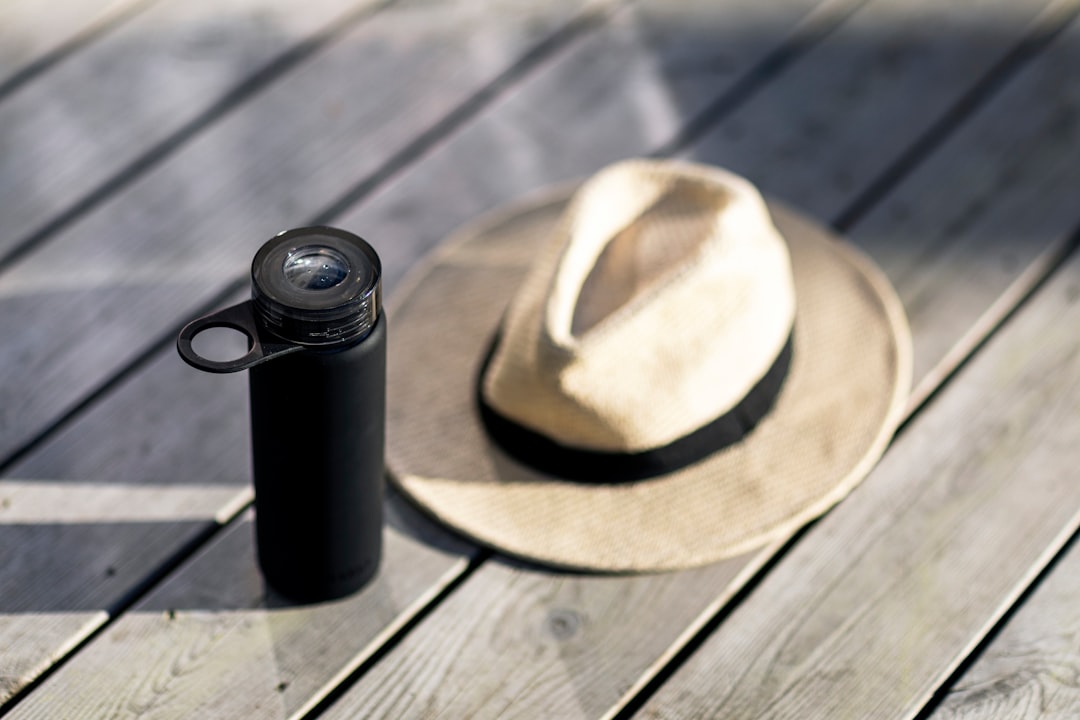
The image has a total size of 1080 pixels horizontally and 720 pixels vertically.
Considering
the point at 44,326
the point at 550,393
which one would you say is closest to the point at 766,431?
the point at 550,393

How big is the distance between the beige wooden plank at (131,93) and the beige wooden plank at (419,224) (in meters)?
0.25

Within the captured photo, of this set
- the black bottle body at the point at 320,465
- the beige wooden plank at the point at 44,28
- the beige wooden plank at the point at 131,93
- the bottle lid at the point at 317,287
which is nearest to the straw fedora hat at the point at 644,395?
the black bottle body at the point at 320,465

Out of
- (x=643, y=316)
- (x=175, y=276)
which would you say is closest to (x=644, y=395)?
(x=643, y=316)

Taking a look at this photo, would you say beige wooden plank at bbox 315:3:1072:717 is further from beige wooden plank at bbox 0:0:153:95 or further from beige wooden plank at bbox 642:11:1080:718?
beige wooden plank at bbox 0:0:153:95

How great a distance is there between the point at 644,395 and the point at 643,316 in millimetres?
68

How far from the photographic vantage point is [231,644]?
1066mm

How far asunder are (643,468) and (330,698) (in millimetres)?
327

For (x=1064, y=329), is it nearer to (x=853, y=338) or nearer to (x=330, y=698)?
(x=853, y=338)

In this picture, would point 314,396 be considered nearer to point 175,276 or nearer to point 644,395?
point 644,395

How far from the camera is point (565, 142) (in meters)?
1.48

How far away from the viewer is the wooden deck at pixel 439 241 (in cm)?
106

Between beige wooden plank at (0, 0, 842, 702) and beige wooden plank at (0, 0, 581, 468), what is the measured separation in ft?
0.15

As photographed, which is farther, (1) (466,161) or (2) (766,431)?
(1) (466,161)

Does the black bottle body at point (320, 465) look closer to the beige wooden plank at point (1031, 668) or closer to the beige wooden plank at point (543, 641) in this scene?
the beige wooden plank at point (543, 641)
